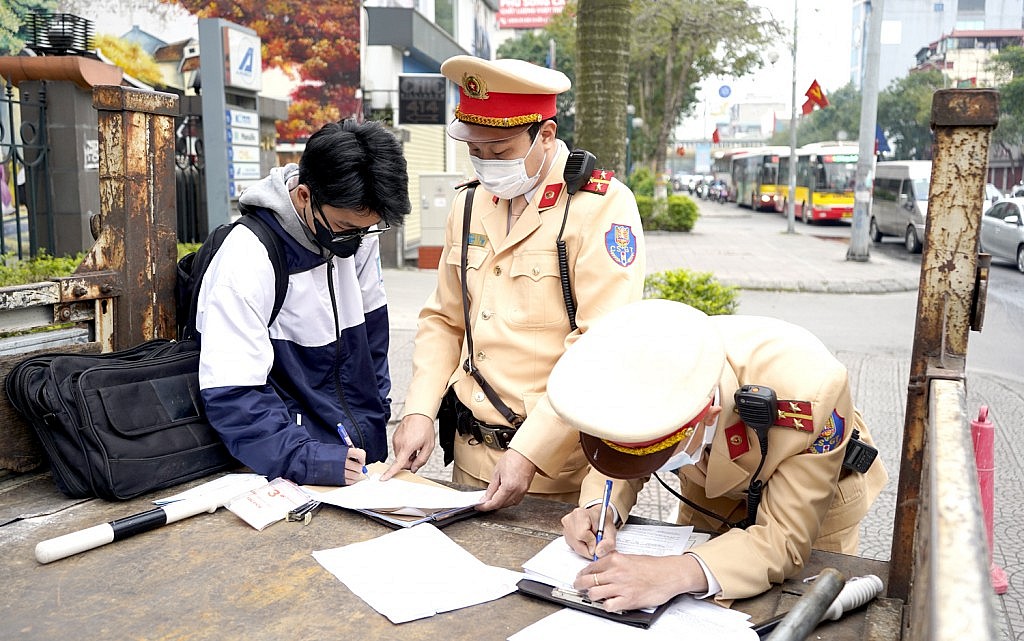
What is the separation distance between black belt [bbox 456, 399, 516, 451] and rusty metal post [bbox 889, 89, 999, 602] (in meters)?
1.01

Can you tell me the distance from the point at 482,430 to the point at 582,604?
0.88 m

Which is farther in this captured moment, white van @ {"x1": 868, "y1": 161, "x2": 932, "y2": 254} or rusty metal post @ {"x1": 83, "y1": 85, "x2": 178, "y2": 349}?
white van @ {"x1": 868, "y1": 161, "x2": 932, "y2": 254}

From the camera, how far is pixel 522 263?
8.19 ft

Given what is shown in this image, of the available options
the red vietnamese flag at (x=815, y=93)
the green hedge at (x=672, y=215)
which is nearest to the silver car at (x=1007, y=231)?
the red vietnamese flag at (x=815, y=93)

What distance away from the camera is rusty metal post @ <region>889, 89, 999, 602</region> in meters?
1.81

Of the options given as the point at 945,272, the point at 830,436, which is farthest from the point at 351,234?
the point at 945,272

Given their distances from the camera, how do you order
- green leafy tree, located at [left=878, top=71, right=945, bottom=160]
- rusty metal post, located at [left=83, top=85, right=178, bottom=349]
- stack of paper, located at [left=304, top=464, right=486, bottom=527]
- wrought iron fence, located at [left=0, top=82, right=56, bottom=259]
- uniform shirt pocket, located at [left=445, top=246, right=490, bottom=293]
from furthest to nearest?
green leafy tree, located at [left=878, top=71, right=945, bottom=160]
wrought iron fence, located at [left=0, top=82, right=56, bottom=259]
rusty metal post, located at [left=83, top=85, right=178, bottom=349]
uniform shirt pocket, located at [left=445, top=246, right=490, bottom=293]
stack of paper, located at [left=304, top=464, right=486, bottom=527]

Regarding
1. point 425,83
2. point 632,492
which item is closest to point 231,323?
point 632,492

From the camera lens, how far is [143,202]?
2.86 meters

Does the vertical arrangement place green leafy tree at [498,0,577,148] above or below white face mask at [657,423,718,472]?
above

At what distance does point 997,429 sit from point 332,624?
5.75m

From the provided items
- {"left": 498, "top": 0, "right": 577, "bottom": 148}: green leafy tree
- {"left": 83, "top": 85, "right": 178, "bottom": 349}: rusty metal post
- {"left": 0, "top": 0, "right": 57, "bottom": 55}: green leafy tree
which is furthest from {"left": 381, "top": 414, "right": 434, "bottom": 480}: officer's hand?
{"left": 498, "top": 0, "right": 577, "bottom": 148}: green leafy tree

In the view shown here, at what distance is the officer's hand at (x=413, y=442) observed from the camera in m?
2.50

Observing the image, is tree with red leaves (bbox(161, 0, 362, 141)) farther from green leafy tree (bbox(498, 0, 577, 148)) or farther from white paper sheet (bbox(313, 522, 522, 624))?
white paper sheet (bbox(313, 522, 522, 624))
